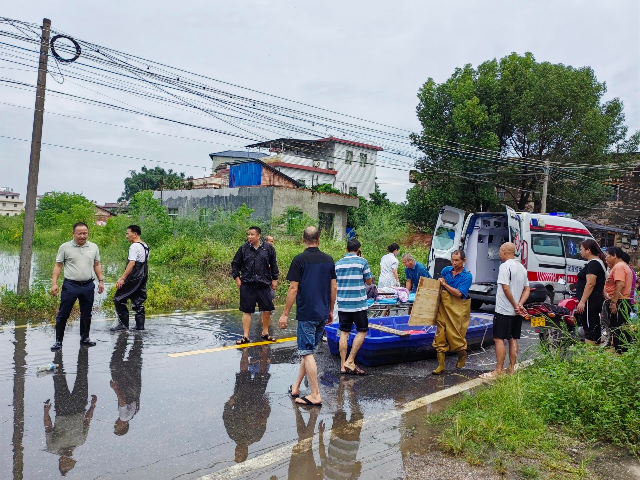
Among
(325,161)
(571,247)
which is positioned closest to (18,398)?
(571,247)

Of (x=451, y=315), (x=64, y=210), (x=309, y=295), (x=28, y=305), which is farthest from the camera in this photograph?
(x=64, y=210)

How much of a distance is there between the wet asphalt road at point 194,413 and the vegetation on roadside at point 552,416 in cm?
50

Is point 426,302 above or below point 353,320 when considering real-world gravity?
above

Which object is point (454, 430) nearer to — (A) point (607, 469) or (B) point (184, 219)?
(A) point (607, 469)

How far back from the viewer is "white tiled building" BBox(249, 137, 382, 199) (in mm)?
41281

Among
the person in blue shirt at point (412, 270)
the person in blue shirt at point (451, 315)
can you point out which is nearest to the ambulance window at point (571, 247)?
the person in blue shirt at point (412, 270)

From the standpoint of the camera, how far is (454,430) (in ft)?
15.6

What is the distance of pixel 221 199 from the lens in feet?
98.6

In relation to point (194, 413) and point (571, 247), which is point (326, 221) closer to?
point (571, 247)

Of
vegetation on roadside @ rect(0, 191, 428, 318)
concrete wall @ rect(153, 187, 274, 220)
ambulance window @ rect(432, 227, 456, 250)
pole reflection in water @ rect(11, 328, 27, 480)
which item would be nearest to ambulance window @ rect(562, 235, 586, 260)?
ambulance window @ rect(432, 227, 456, 250)

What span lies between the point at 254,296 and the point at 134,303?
2.20 meters

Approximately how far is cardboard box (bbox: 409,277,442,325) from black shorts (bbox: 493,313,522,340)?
30.7 inches

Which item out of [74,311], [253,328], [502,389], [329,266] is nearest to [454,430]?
[502,389]

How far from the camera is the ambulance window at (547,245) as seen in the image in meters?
12.6
